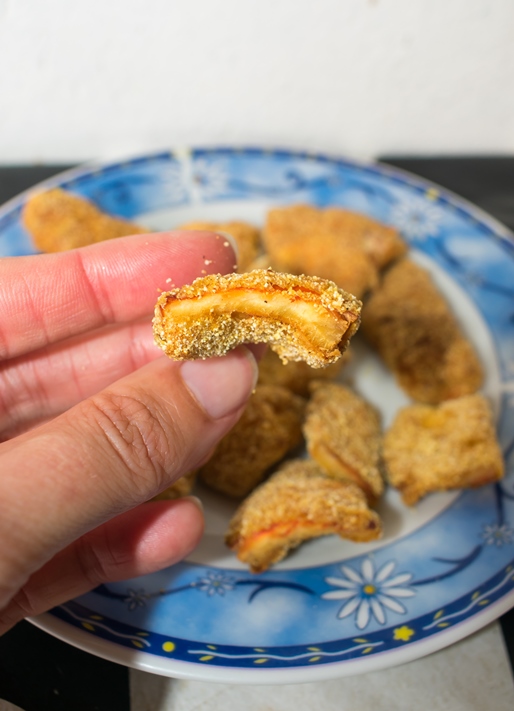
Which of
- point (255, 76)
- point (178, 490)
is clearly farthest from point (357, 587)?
point (255, 76)

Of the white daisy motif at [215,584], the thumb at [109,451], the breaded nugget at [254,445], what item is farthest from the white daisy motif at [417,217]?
the white daisy motif at [215,584]

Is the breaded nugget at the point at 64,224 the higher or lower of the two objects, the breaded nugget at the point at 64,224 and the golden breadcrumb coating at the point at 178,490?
the higher

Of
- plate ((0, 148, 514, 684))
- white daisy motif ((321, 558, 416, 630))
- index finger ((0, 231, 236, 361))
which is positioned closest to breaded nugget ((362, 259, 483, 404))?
plate ((0, 148, 514, 684))

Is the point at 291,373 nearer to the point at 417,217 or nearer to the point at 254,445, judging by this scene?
the point at 254,445

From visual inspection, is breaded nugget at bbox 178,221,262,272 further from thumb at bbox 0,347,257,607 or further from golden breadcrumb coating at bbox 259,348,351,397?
thumb at bbox 0,347,257,607

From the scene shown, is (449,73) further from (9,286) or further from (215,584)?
(215,584)

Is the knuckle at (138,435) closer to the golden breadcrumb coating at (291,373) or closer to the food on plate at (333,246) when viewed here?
the golden breadcrumb coating at (291,373)

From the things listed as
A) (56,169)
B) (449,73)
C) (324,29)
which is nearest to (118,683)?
(56,169)
